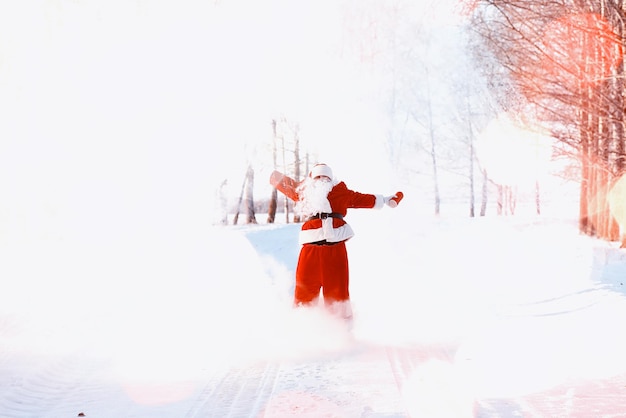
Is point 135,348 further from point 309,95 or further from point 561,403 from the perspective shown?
point 309,95

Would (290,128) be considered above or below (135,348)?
above

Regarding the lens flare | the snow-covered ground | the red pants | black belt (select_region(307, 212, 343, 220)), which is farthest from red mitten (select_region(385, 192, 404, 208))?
the lens flare

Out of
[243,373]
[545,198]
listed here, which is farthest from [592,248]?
[545,198]

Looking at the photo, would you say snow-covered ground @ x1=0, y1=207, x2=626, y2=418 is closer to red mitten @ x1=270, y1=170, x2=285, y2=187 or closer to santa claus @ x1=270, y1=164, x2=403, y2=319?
santa claus @ x1=270, y1=164, x2=403, y2=319

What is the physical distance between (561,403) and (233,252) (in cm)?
1081

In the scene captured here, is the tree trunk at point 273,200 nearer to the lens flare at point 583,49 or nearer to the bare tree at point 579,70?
the bare tree at point 579,70

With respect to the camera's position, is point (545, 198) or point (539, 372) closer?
point (539, 372)

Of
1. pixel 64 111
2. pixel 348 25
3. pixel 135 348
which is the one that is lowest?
pixel 135 348

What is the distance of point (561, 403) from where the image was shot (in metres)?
3.94

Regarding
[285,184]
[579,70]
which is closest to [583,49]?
[579,70]

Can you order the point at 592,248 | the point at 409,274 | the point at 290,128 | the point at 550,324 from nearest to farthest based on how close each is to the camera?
1. the point at 550,324
2. the point at 409,274
3. the point at 592,248
4. the point at 290,128

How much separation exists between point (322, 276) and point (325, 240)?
35 centimetres

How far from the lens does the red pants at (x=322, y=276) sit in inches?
233

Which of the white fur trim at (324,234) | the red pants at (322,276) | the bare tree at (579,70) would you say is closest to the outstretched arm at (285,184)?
Answer: the white fur trim at (324,234)
